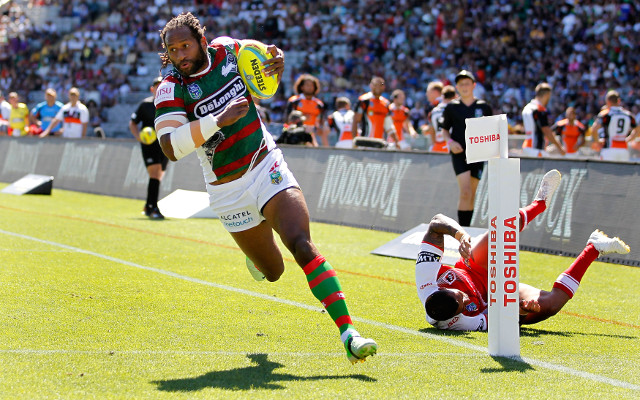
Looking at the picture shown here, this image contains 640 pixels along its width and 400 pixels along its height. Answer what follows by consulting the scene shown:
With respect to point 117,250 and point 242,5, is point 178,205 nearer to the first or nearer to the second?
point 117,250

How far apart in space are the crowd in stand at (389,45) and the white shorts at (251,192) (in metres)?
19.0

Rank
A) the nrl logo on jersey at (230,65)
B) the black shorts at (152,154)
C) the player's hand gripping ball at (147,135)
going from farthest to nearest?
1. the black shorts at (152,154)
2. the player's hand gripping ball at (147,135)
3. the nrl logo on jersey at (230,65)

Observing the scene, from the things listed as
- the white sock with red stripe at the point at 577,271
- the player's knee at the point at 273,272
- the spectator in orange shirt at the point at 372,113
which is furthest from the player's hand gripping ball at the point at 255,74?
the spectator in orange shirt at the point at 372,113

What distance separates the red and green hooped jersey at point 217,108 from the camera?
5.57 m

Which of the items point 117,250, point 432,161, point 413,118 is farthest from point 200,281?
point 413,118

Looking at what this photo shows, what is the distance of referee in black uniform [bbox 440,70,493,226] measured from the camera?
1116cm

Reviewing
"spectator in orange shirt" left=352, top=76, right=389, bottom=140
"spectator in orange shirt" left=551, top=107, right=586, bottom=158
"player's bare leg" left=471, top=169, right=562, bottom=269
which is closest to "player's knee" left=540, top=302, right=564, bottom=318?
"player's bare leg" left=471, top=169, right=562, bottom=269

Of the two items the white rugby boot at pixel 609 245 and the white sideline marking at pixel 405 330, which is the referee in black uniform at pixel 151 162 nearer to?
the white sideline marking at pixel 405 330

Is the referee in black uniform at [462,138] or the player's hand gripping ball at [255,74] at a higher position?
the player's hand gripping ball at [255,74]

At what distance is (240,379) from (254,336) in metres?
1.17

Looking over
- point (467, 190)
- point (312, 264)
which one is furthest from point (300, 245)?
point (467, 190)

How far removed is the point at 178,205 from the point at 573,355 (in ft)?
36.6

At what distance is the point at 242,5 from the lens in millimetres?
35812

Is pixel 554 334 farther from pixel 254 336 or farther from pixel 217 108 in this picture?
pixel 217 108
